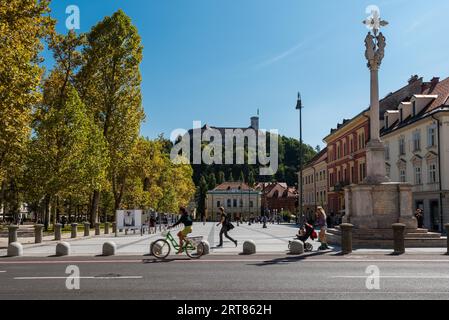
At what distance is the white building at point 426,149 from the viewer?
39.4m

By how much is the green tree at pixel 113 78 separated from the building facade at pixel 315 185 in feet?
131

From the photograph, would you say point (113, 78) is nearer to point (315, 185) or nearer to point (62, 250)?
point (62, 250)

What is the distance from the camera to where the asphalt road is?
992 centimetres

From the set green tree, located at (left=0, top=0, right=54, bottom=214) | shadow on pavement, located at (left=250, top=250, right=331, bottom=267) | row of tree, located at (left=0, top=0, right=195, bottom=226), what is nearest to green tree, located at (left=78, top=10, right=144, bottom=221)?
row of tree, located at (left=0, top=0, right=195, bottom=226)

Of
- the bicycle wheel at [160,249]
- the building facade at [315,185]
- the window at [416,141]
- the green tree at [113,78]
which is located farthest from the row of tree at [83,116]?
the building facade at [315,185]

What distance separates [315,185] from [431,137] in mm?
40370

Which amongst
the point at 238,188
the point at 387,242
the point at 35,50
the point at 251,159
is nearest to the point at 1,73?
the point at 35,50

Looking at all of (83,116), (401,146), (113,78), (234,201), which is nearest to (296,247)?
(83,116)

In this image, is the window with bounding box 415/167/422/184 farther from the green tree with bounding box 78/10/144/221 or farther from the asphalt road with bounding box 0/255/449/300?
the asphalt road with bounding box 0/255/449/300

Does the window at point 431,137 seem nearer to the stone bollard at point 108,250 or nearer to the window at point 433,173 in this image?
the window at point 433,173

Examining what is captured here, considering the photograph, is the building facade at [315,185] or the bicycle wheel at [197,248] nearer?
the bicycle wheel at [197,248]

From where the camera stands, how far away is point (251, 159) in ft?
548
